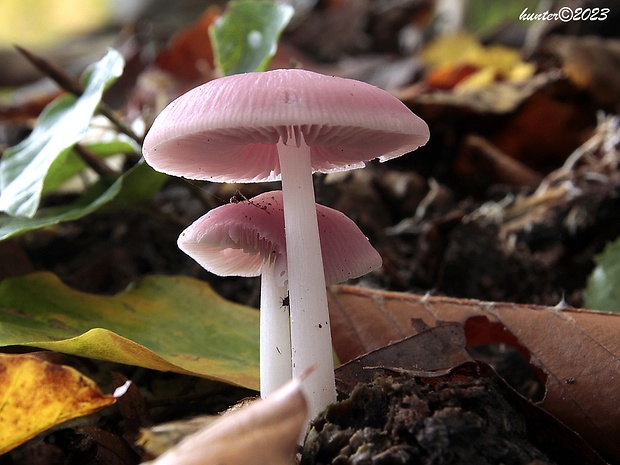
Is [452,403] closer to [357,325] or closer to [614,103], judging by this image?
[357,325]

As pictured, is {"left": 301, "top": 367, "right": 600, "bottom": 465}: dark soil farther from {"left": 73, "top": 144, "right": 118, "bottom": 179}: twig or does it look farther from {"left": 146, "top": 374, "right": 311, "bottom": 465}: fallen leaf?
{"left": 73, "top": 144, "right": 118, "bottom": 179}: twig

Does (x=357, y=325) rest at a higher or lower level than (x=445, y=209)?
lower

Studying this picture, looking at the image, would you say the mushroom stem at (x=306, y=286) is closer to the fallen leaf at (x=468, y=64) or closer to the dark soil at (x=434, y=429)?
the dark soil at (x=434, y=429)

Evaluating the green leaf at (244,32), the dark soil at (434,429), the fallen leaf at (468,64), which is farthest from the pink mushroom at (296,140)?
the fallen leaf at (468,64)

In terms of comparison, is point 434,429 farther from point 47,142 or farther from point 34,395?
point 47,142

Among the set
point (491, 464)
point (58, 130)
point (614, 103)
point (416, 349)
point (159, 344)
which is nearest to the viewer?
point (491, 464)

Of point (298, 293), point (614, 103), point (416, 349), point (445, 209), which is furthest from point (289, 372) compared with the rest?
point (614, 103)

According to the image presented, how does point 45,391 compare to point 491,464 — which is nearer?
point 491,464

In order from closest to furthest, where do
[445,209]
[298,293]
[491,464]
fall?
[491,464]
[298,293]
[445,209]
